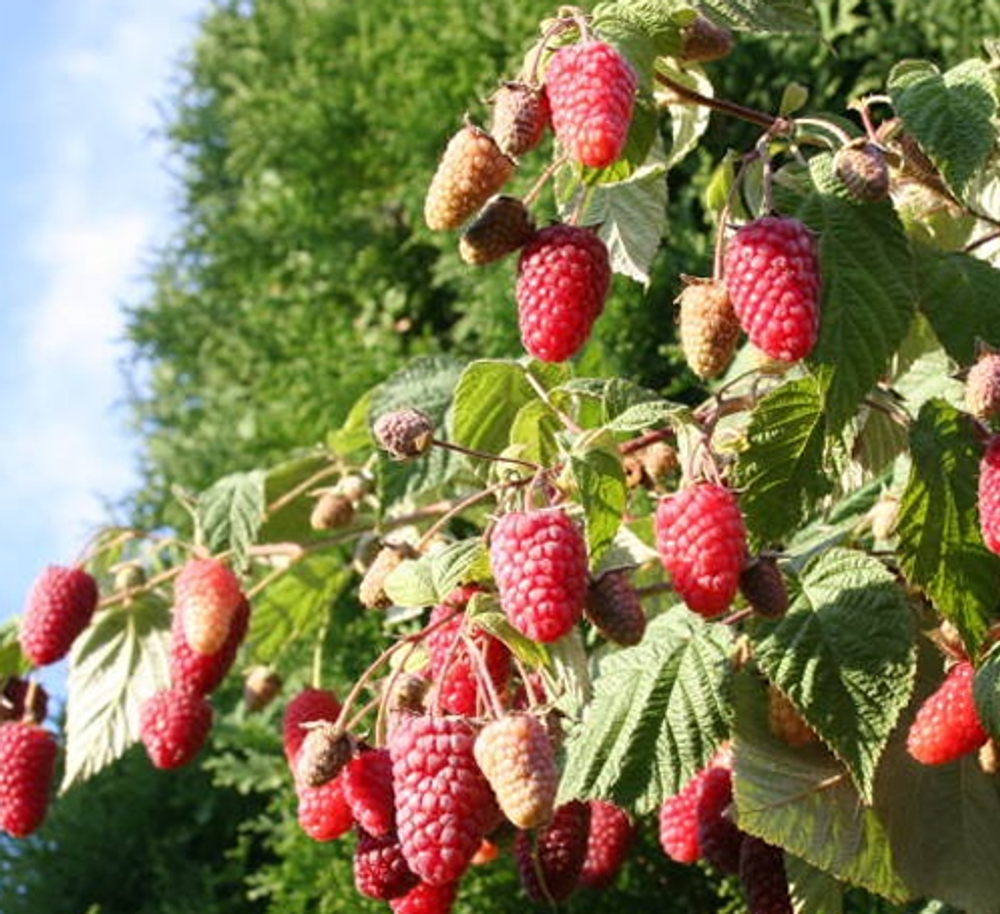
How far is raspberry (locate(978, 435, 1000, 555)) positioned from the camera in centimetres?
89

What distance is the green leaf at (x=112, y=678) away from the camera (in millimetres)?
1529

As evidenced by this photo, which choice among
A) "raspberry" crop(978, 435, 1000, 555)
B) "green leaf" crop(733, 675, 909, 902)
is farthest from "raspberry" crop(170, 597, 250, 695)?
"raspberry" crop(978, 435, 1000, 555)

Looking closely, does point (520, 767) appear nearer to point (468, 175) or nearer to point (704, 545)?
point (704, 545)

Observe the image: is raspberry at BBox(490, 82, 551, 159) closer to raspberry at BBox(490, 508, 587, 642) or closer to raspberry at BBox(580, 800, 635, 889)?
raspberry at BBox(490, 508, 587, 642)

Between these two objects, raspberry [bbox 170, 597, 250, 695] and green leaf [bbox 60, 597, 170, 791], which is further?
green leaf [bbox 60, 597, 170, 791]

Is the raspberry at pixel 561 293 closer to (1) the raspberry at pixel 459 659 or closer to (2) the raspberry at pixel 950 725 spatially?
(1) the raspberry at pixel 459 659

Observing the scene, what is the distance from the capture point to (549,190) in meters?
2.27

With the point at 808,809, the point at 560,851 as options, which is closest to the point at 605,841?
the point at 560,851

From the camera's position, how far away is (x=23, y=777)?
1.46 metres

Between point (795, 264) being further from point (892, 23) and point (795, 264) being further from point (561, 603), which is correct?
point (892, 23)

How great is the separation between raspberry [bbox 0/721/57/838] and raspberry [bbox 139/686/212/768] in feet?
0.43

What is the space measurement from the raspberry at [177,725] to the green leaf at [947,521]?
626 millimetres

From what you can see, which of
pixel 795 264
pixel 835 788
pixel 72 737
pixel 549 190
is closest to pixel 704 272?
pixel 549 190

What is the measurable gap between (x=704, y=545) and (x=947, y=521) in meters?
0.17
